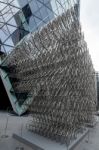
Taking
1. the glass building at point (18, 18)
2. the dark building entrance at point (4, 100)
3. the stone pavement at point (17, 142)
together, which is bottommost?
the stone pavement at point (17, 142)

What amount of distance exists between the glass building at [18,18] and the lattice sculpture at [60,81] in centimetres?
746

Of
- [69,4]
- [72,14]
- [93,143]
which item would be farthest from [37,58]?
[69,4]

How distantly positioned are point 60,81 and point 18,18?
1361cm

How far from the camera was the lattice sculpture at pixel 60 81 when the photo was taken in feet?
41.1

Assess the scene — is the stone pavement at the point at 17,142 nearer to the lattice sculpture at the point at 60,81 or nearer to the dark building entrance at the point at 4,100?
the lattice sculpture at the point at 60,81

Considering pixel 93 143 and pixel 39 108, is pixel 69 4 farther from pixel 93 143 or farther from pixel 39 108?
pixel 93 143

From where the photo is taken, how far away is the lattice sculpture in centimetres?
1252

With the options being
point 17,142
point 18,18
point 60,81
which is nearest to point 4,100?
point 18,18

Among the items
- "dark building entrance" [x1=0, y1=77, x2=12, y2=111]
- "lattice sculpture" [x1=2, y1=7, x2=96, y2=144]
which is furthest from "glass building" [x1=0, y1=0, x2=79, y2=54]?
"lattice sculpture" [x1=2, y1=7, x2=96, y2=144]

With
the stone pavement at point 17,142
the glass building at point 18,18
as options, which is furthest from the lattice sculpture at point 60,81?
the glass building at point 18,18

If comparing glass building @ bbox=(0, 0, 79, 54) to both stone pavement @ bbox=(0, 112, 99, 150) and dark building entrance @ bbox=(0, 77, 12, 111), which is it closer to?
dark building entrance @ bbox=(0, 77, 12, 111)

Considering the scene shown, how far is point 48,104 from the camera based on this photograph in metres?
13.5

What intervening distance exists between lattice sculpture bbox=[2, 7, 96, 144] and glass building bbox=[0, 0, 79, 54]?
7.46 meters

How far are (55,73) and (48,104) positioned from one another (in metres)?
2.13
